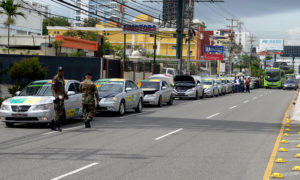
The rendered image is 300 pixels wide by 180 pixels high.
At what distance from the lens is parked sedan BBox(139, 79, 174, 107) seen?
81.8 ft

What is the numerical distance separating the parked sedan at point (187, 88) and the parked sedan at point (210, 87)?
91.5 inches

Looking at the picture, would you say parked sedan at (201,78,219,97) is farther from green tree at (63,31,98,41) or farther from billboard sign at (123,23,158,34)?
green tree at (63,31,98,41)

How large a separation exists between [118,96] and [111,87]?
1.25m

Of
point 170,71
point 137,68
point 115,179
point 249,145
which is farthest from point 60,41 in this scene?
point 115,179

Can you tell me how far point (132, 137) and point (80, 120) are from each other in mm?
5217

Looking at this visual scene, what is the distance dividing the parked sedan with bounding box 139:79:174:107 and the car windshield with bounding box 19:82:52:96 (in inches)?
389

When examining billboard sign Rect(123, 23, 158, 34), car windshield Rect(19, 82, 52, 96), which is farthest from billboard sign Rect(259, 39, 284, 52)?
car windshield Rect(19, 82, 52, 96)

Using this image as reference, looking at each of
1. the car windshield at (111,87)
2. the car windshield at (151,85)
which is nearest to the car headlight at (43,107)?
the car windshield at (111,87)

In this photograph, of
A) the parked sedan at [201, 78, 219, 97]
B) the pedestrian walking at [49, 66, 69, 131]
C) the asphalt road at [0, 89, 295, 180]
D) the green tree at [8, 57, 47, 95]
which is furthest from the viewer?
the parked sedan at [201, 78, 219, 97]

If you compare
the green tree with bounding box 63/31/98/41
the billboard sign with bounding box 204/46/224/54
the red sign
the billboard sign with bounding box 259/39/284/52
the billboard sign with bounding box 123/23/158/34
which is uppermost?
the billboard sign with bounding box 259/39/284/52

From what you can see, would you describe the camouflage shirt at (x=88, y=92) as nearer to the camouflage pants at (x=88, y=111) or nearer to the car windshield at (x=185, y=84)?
the camouflage pants at (x=88, y=111)

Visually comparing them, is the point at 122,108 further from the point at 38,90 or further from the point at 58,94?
the point at 58,94

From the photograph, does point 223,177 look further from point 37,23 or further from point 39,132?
point 37,23

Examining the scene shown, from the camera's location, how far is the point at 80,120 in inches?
673
